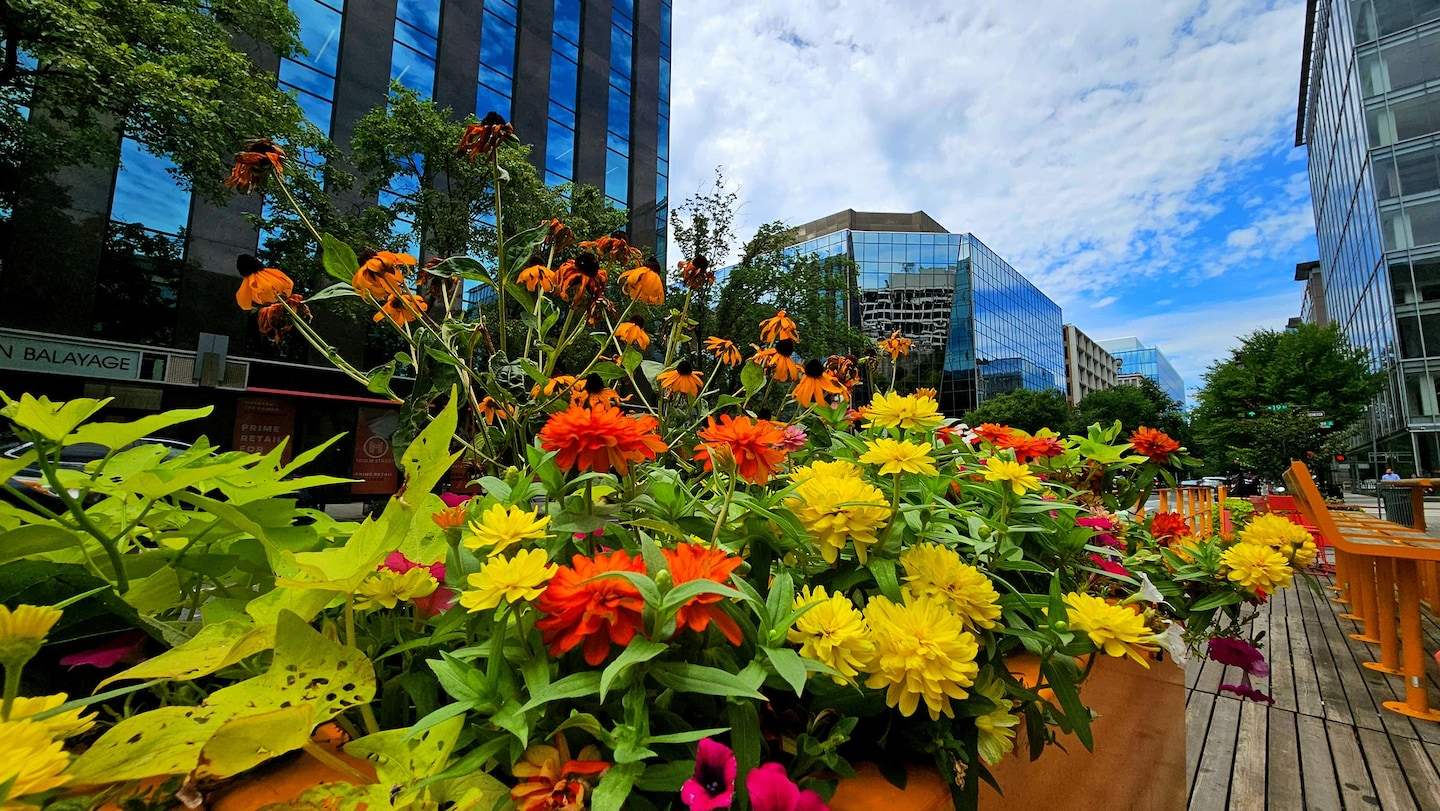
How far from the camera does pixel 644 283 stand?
5.32ft

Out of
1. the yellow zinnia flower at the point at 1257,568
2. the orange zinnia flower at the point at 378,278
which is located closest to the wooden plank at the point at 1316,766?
the yellow zinnia flower at the point at 1257,568

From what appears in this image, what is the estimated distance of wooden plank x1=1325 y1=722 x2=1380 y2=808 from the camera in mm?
1735

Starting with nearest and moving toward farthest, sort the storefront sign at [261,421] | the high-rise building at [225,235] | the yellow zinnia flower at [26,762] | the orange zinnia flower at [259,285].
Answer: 1. the yellow zinnia flower at [26,762]
2. the orange zinnia flower at [259,285]
3. the high-rise building at [225,235]
4. the storefront sign at [261,421]

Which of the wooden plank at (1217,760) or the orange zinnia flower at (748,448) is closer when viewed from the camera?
the orange zinnia flower at (748,448)

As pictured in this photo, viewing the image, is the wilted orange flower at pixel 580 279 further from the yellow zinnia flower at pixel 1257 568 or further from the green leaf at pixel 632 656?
the yellow zinnia flower at pixel 1257 568

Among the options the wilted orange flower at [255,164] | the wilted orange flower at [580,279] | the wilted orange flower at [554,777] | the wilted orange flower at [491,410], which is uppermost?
the wilted orange flower at [255,164]

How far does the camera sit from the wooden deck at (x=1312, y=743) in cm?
175

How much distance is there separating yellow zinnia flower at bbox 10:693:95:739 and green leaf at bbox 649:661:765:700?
346 millimetres

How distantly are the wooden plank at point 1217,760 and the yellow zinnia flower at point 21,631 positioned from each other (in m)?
2.42

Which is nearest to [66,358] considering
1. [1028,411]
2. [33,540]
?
[33,540]

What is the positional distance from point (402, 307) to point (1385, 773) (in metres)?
3.23

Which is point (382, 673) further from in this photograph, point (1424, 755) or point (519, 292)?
point (1424, 755)

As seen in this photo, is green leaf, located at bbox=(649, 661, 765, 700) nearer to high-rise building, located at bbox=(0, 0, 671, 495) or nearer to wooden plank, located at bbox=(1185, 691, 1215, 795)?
wooden plank, located at bbox=(1185, 691, 1215, 795)

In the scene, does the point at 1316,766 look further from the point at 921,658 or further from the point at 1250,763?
the point at 921,658
